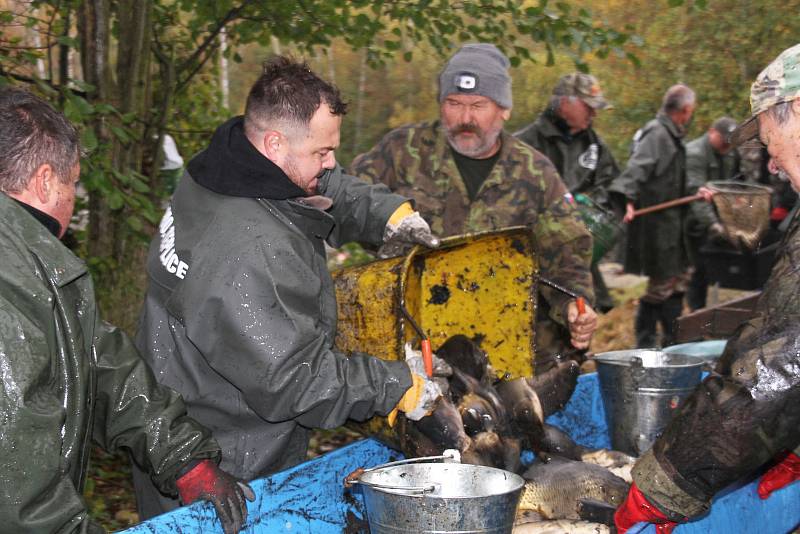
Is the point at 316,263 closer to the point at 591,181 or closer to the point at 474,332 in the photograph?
the point at 474,332

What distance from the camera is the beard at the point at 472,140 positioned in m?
4.54

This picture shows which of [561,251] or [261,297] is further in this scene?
[561,251]

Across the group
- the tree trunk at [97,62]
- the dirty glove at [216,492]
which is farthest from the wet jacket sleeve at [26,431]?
the tree trunk at [97,62]

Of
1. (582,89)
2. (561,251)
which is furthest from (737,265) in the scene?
(561,251)

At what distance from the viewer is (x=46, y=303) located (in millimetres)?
2215

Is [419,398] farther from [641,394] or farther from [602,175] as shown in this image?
[602,175]

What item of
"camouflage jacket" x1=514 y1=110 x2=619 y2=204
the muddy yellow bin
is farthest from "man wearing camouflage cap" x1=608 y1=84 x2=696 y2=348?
the muddy yellow bin

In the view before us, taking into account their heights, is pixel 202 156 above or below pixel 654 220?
above

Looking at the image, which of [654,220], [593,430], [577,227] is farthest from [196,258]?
[654,220]

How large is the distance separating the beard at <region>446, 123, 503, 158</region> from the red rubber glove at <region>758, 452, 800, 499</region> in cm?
196

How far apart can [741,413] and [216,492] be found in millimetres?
1560

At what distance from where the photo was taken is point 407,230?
11.5ft

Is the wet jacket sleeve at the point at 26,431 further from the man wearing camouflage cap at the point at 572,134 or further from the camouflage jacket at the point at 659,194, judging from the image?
the camouflage jacket at the point at 659,194

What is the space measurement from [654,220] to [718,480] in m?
5.82
